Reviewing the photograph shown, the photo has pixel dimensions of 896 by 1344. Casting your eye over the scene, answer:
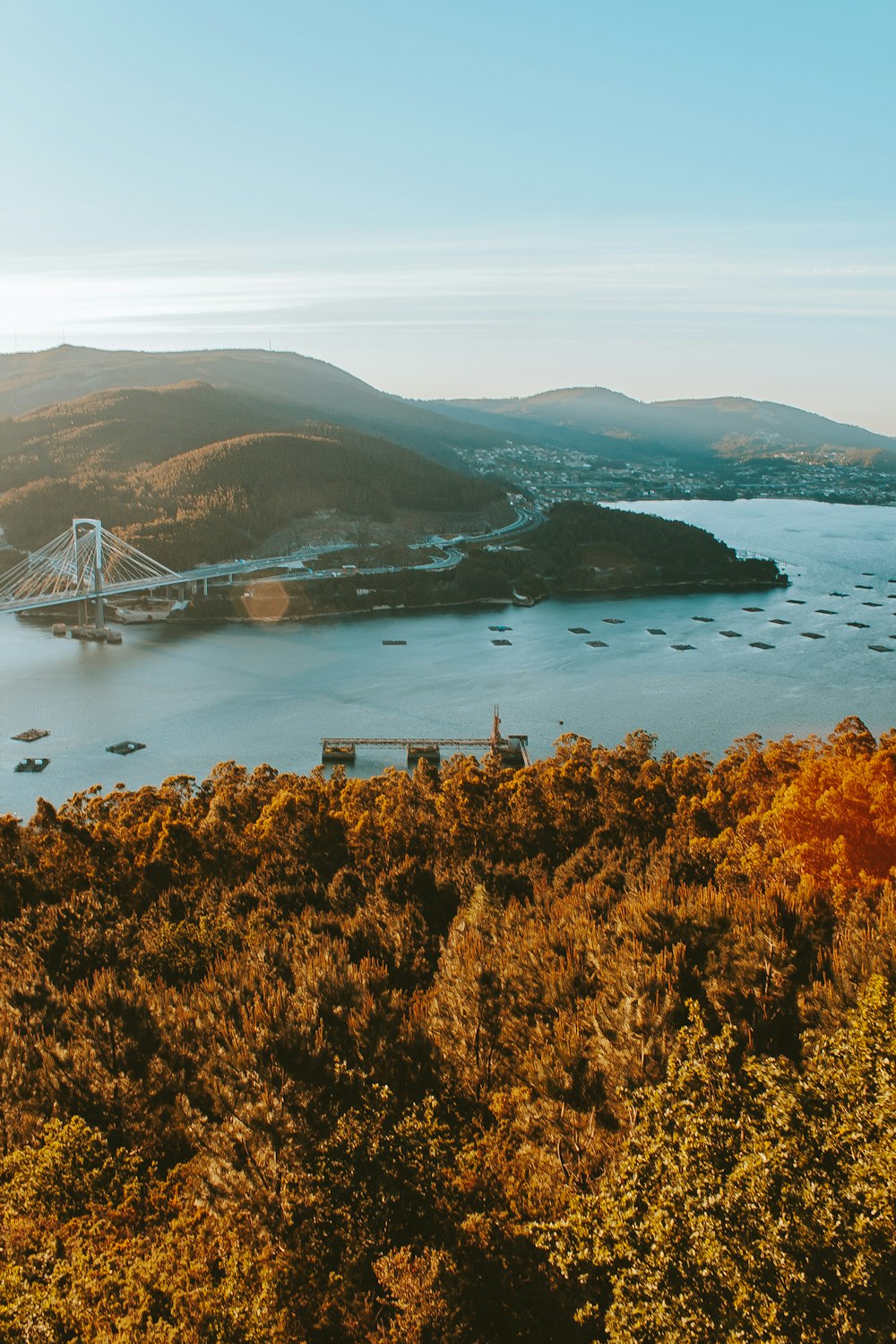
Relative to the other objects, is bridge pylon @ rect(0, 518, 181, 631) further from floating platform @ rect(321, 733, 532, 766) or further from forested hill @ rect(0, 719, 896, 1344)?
forested hill @ rect(0, 719, 896, 1344)

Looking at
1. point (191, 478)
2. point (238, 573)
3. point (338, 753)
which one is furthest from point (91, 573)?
point (338, 753)

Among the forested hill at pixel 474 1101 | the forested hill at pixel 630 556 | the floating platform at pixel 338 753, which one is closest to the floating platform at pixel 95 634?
the floating platform at pixel 338 753

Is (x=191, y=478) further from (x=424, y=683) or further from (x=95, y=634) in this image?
(x=424, y=683)

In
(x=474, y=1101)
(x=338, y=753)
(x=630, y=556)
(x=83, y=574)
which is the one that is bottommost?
(x=338, y=753)

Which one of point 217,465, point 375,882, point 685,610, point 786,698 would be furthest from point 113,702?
point 217,465

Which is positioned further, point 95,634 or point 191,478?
point 191,478

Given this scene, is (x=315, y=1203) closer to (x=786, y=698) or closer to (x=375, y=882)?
(x=375, y=882)
